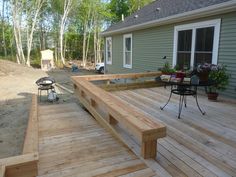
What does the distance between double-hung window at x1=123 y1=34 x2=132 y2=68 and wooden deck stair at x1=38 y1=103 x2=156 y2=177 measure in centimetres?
612

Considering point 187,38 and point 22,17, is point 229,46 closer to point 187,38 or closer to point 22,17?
point 187,38

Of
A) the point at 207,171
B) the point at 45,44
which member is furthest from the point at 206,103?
the point at 45,44

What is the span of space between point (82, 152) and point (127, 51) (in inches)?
304

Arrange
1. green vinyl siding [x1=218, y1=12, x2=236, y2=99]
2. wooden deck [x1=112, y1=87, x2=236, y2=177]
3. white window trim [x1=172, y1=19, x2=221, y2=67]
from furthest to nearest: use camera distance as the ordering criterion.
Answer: white window trim [x1=172, y1=19, x2=221, y2=67] < green vinyl siding [x1=218, y1=12, x2=236, y2=99] < wooden deck [x1=112, y1=87, x2=236, y2=177]

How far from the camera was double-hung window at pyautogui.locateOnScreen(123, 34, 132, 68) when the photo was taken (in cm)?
951

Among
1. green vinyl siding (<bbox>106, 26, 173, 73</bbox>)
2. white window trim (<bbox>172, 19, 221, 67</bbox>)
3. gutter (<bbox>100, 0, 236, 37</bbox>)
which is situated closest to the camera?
gutter (<bbox>100, 0, 236, 37</bbox>)

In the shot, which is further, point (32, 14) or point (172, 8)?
point (32, 14)

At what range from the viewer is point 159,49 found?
7.39 m

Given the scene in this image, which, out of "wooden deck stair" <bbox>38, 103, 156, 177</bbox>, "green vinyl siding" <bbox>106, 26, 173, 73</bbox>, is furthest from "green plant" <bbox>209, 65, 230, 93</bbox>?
"wooden deck stair" <bbox>38, 103, 156, 177</bbox>

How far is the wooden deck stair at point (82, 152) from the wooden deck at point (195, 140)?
0.68 ft

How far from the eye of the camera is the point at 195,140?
2.67 meters

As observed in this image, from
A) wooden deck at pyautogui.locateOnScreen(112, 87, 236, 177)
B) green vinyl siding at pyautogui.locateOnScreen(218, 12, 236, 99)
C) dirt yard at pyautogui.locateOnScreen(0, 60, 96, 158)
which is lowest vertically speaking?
dirt yard at pyautogui.locateOnScreen(0, 60, 96, 158)

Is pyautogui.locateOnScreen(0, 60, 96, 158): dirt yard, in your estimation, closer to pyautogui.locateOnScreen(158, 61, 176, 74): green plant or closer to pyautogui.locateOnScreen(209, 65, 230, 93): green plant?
pyautogui.locateOnScreen(158, 61, 176, 74): green plant

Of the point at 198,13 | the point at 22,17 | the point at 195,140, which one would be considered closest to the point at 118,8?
the point at 22,17
